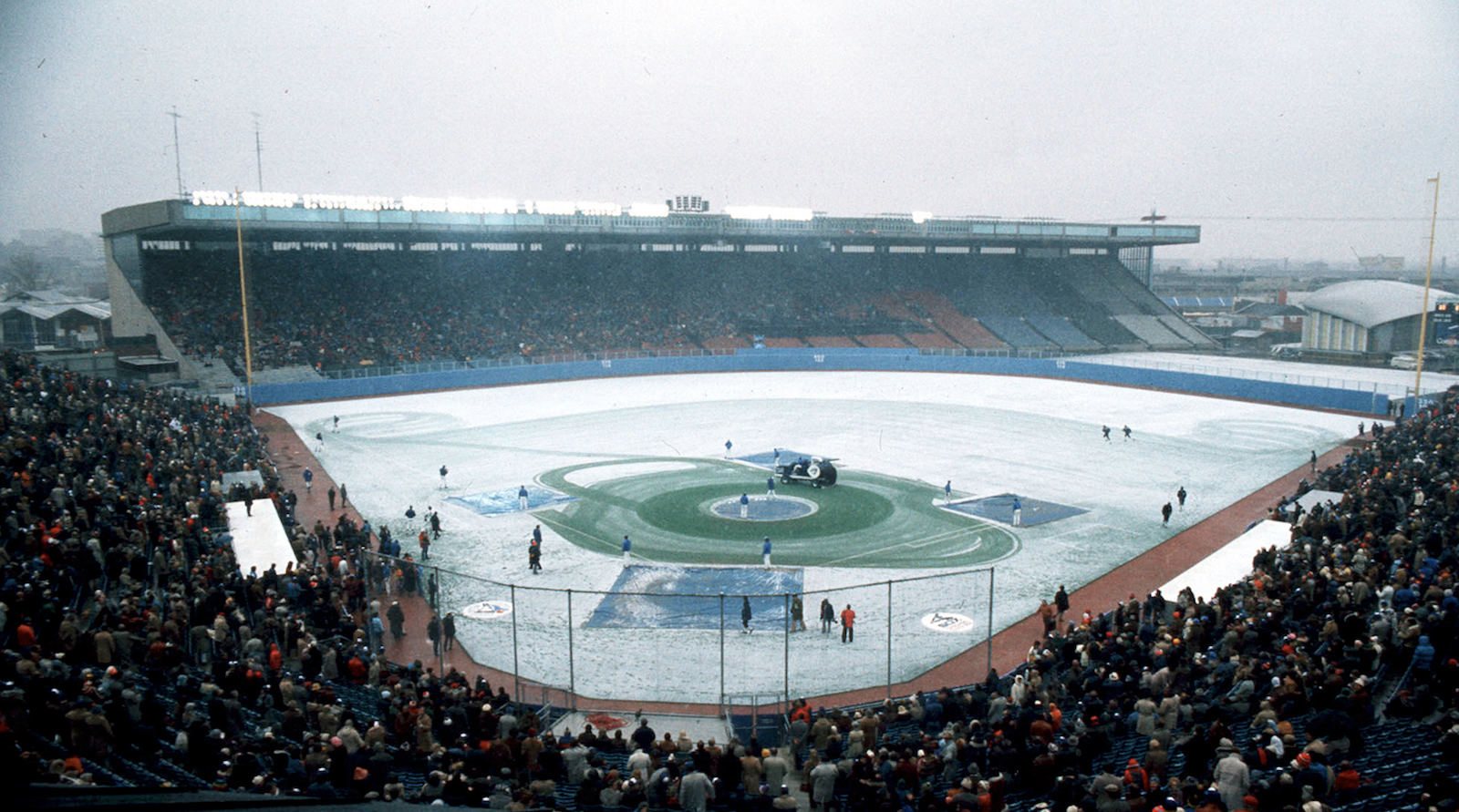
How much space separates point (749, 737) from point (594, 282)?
257ft

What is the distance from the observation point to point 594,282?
91.9 metres

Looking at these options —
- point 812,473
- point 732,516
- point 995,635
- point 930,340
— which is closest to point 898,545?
point 732,516

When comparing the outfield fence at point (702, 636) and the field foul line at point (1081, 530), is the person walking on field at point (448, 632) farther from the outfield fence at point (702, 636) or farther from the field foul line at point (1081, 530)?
the field foul line at point (1081, 530)

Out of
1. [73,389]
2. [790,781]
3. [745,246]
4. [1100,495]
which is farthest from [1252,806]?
[745,246]

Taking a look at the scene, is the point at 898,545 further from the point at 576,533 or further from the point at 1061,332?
the point at 1061,332

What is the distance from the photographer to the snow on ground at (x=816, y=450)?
72.3 feet

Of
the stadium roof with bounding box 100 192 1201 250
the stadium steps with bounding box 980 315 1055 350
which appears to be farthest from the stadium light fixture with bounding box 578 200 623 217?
the stadium steps with bounding box 980 315 1055 350

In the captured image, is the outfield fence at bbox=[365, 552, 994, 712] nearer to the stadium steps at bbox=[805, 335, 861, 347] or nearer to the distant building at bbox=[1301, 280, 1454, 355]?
the stadium steps at bbox=[805, 335, 861, 347]

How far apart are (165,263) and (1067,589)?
237 feet

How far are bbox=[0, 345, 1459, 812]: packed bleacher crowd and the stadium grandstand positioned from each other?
50275mm

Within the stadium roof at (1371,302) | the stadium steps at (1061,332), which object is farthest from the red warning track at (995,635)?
the stadium roof at (1371,302)

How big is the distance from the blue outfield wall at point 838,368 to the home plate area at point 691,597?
44825 mm

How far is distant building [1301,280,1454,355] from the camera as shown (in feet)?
276

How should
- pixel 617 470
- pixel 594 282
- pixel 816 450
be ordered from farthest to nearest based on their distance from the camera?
pixel 594 282 → pixel 816 450 → pixel 617 470
